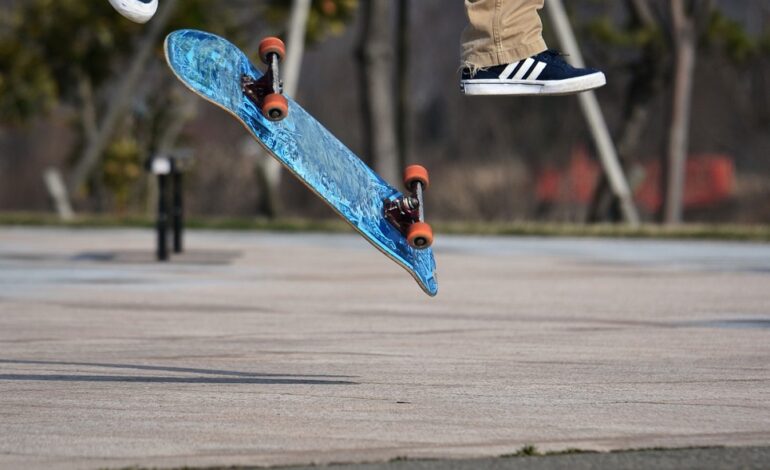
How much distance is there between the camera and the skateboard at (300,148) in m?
6.69

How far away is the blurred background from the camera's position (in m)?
24.0

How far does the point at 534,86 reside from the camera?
709cm

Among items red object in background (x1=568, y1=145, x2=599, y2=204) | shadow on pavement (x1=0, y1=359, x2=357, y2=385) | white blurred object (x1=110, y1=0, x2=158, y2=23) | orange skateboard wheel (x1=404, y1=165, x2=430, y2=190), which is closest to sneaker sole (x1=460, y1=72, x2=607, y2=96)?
orange skateboard wheel (x1=404, y1=165, x2=430, y2=190)

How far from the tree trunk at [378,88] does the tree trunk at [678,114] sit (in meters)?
3.86

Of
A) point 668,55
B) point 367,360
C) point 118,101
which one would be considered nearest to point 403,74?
point 668,55

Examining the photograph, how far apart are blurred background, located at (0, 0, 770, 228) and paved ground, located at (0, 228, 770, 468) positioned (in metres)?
8.96

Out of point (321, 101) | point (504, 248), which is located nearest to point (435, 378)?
point (504, 248)

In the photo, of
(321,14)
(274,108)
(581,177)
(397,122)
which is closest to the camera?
(274,108)

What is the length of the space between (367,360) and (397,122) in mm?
22770

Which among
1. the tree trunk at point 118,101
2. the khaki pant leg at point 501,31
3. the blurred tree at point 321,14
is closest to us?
the khaki pant leg at point 501,31

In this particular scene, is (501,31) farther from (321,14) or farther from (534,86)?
(321,14)

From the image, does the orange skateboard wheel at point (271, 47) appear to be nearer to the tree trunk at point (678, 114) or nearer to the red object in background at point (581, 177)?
the tree trunk at point (678, 114)

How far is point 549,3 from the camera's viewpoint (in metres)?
19.7

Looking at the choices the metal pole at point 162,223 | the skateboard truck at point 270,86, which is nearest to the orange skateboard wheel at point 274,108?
the skateboard truck at point 270,86
